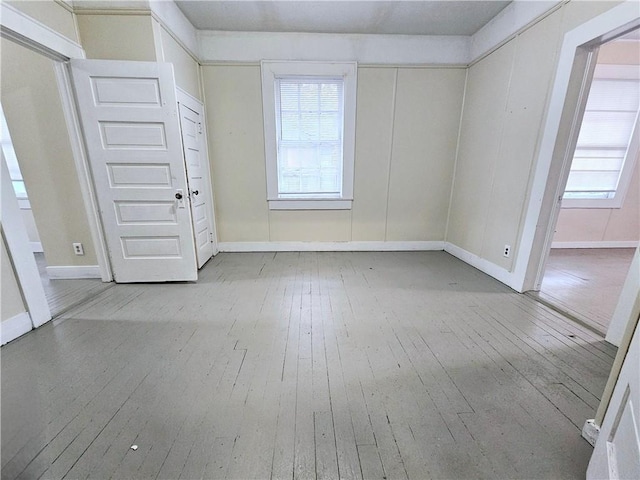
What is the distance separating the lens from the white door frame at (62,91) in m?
1.85

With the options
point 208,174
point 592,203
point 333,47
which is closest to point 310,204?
point 208,174

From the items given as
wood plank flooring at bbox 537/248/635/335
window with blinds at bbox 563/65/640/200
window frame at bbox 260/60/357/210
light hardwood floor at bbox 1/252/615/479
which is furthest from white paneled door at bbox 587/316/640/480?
window with blinds at bbox 563/65/640/200

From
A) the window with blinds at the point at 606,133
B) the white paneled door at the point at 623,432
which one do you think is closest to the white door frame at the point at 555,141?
the white paneled door at the point at 623,432

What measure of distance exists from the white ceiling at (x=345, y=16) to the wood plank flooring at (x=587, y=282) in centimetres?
304

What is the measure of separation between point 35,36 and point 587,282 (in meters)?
5.59

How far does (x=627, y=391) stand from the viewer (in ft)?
2.99

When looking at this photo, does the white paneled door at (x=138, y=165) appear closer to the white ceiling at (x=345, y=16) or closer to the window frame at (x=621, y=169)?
the white ceiling at (x=345, y=16)

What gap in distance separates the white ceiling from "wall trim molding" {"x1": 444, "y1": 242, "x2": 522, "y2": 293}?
274 centimetres

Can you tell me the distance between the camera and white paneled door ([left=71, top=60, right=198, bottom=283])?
2.37 m

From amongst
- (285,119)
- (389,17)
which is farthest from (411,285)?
(389,17)

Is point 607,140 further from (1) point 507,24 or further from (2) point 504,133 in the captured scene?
(1) point 507,24

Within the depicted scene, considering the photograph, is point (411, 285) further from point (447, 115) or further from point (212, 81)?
point (212, 81)

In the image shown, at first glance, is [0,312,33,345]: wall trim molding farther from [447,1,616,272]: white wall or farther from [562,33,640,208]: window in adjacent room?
[562,33,640,208]: window in adjacent room

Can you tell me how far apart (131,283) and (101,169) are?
3.94 feet
